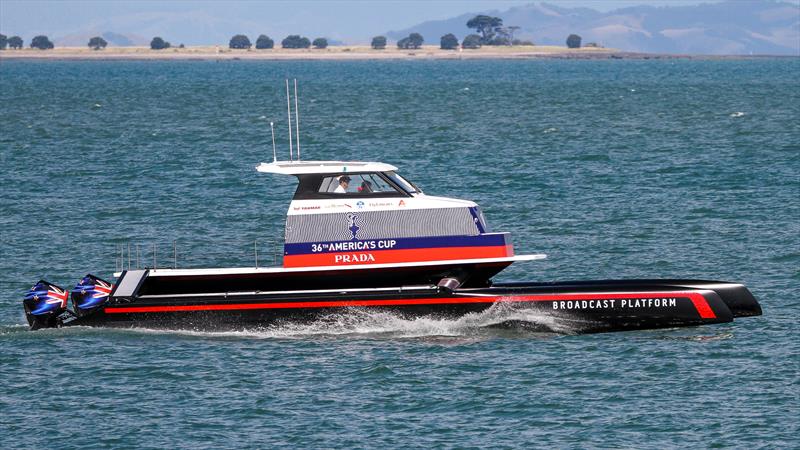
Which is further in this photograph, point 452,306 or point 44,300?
point 44,300

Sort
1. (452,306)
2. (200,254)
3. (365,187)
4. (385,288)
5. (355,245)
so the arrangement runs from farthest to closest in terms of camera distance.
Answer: (200,254) → (385,288) → (365,187) → (355,245) → (452,306)

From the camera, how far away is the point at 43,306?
25391 millimetres

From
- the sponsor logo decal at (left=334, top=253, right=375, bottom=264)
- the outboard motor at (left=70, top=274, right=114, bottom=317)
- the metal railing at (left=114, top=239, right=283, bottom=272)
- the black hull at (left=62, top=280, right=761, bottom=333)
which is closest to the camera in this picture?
the black hull at (left=62, top=280, right=761, bottom=333)

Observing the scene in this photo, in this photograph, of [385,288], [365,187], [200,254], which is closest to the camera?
[365,187]

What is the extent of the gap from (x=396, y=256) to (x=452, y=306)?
55.1 inches

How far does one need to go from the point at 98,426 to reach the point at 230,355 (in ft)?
13.6

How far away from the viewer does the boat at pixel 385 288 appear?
24.8 meters

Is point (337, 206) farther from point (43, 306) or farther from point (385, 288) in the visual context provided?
point (43, 306)

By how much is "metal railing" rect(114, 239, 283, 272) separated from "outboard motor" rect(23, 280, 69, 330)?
6.11 metres

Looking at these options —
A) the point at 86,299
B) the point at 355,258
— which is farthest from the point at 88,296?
the point at 355,258

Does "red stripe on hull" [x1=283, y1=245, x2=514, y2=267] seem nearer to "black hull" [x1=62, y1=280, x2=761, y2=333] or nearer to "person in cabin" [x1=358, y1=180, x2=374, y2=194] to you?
"black hull" [x1=62, y1=280, x2=761, y2=333]

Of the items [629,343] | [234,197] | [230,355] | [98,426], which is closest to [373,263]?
[230,355]

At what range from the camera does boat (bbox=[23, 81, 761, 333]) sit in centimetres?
2484

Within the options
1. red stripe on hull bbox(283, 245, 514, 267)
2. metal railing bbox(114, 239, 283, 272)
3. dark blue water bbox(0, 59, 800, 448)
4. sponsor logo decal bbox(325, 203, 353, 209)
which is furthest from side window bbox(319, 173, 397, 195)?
metal railing bbox(114, 239, 283, 272)
